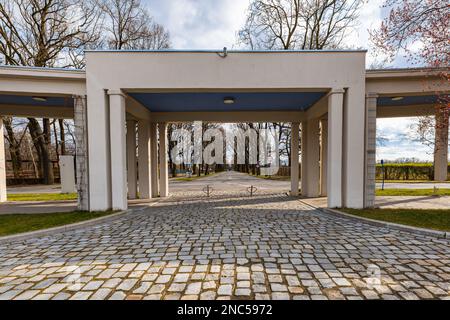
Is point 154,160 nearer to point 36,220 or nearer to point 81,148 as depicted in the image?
point 81,148

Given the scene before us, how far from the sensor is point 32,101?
30.6ft

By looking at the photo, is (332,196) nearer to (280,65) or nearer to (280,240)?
(280,240)

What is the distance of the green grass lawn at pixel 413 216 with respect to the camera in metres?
5.58

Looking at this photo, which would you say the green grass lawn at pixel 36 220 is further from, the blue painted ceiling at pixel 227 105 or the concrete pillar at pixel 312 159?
the concrete pillar at pixel 312 159

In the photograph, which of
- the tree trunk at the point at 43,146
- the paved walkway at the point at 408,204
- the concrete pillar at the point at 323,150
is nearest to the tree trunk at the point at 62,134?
the tree trunk at the point at 43,146

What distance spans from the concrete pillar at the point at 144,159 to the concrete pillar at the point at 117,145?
127 inches

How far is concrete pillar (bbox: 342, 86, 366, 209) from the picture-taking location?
729cm

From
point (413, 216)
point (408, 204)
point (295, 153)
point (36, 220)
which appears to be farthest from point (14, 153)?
point (408, 204)

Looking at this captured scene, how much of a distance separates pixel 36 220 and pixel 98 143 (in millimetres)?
2853

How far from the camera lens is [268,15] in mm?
16500

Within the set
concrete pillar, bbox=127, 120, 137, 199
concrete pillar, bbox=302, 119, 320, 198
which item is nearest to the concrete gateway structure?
concrete pillar, bbox=302, 119, 320, 198

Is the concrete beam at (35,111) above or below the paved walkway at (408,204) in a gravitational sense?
above

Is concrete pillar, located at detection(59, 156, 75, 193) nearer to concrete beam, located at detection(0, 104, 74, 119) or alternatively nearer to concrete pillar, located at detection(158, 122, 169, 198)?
concrete beam, located at detection(0, 104, 74, 119)
